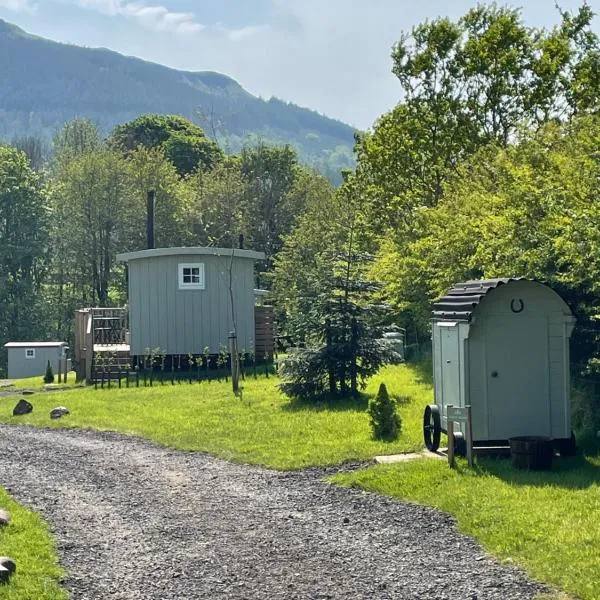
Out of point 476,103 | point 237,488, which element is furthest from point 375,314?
point 476,103

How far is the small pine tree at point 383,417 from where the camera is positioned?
466 inches

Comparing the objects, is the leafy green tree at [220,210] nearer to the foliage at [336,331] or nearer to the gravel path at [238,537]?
the foliage at [336,331]

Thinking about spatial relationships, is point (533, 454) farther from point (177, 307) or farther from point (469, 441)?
point (177, 307)

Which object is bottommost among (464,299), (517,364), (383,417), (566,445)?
(566,445)

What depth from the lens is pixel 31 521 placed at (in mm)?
8062

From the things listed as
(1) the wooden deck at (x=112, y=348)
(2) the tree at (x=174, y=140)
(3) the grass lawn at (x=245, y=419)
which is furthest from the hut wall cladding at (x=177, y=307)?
(2) the tree at (x=174, y=140)

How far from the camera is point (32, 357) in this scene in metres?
34.0

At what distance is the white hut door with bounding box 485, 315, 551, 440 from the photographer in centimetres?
1038

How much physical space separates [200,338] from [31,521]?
1496 cm

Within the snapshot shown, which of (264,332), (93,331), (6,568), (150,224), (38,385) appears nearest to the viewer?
(6,568)

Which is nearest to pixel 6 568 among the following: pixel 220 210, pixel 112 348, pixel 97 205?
pixel 112 348

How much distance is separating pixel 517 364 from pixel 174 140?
156 feet

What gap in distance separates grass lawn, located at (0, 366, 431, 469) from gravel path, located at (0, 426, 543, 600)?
40.3 inches

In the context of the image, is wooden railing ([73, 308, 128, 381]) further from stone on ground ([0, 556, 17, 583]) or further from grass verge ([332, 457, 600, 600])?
stone on ground ([0, 556, 17, 583])
